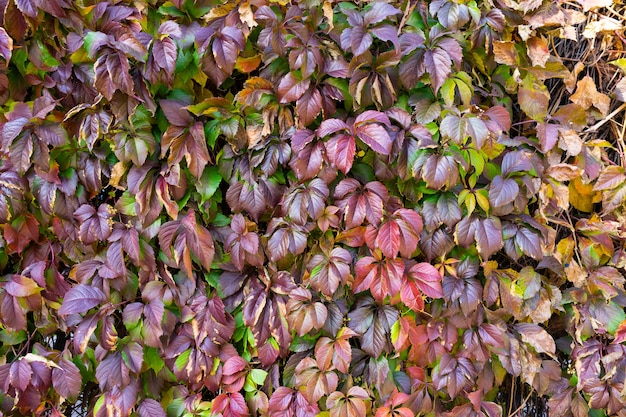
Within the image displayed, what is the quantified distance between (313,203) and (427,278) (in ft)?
1.17

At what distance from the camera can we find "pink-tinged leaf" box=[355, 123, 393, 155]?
125cm

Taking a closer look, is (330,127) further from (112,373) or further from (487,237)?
(112,373)

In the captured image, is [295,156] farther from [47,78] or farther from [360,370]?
[47,78]

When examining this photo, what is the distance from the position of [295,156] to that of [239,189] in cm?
19

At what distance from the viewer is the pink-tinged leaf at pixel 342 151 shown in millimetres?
1263

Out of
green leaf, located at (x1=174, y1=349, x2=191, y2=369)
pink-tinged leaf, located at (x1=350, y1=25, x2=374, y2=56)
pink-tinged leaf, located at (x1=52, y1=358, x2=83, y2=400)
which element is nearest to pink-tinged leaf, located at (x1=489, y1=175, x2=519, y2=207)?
pink-tinged leaf, located at (x1=350, y1=25, x2=374, y2=56)

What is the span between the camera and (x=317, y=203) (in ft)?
4.34

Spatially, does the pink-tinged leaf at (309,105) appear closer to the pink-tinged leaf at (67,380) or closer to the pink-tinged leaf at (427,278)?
the pink-tinged leaf at (427,278)

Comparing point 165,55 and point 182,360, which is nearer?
point 165,55

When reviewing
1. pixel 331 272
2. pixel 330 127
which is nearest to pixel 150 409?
pixel 331 272

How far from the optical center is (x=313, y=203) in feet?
4.35

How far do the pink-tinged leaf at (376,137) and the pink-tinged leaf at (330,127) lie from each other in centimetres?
4

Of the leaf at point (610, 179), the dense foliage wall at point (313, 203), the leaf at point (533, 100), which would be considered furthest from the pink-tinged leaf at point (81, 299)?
the leaf at point (610, 179)

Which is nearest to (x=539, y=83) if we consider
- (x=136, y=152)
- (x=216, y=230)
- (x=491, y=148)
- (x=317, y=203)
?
(x=491, y=148)
